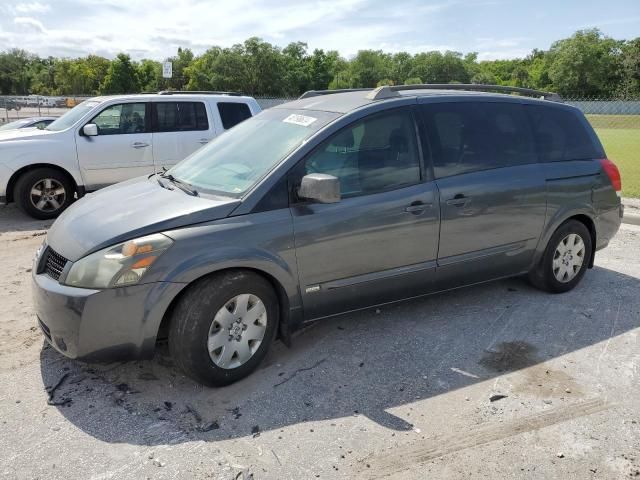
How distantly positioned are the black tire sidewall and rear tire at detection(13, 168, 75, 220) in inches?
269

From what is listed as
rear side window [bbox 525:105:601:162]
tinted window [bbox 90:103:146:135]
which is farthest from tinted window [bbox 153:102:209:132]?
rear side window [bbox 525:105:601:162]

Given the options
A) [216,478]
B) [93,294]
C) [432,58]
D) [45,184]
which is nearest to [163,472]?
[216,478]

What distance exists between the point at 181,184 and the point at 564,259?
345 cm

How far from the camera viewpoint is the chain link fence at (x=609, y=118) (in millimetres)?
14733

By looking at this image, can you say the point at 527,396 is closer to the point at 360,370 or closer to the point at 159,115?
the point at 360,370

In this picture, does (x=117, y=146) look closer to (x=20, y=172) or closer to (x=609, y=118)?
(x=20, y=172)

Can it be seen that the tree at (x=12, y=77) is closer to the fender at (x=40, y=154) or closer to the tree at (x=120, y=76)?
the tree at (x=120, y=76)

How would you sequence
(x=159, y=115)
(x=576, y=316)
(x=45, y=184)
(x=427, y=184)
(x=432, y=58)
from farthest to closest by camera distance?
(x=432, y=58) → (x=159, y=115) → (x=45, y=184) → (x=576, y=316) → (x=427, y=184)

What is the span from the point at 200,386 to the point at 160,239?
982 mm

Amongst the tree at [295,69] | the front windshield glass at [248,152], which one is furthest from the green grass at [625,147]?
the tree at [295,69]

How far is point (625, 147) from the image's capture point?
65.2 ft

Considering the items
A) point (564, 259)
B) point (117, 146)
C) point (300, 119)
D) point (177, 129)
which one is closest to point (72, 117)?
point (117, 146)

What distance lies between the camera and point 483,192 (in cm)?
424

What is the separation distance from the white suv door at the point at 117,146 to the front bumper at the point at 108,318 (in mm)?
5606
